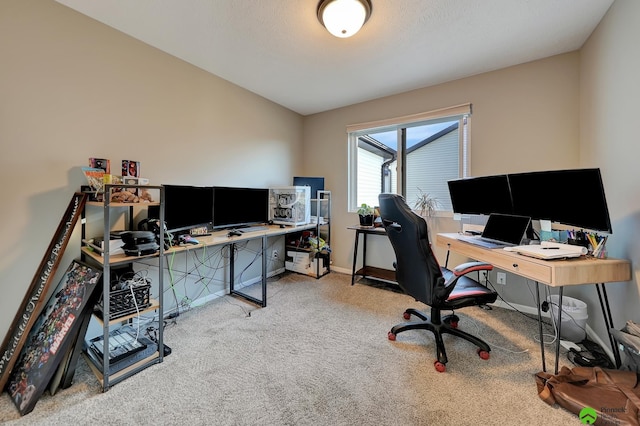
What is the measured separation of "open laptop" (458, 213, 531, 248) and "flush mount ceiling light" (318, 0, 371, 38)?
76.0 inches

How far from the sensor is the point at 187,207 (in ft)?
7.45

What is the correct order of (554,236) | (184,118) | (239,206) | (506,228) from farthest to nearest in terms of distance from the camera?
(239,206), (184,118), (506,228), (554,236)

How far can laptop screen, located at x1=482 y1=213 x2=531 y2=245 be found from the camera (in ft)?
6.35

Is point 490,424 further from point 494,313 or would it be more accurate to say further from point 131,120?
point 131,120

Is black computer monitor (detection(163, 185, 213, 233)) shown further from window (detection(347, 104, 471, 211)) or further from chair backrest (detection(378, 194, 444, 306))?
window (detection(347, 104, 471, 211))

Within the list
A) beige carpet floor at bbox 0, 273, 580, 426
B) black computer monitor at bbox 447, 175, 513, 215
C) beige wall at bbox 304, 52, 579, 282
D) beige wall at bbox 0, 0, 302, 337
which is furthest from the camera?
beige wall at bbox 304, 52, 579, 282

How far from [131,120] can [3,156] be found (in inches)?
31.9

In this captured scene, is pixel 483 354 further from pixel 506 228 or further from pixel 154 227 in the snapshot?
pixel 154 227

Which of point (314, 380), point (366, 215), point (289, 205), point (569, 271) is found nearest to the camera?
point (569, 271)

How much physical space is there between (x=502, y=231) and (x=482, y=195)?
0.41 metres

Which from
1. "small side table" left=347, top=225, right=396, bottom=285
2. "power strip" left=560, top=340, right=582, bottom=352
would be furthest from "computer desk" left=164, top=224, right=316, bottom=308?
"power strip" left=560, top=340, right=582, bottom=352

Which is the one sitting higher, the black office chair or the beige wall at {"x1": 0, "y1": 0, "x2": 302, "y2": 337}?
the beige wall at {"x1": 0, "y1": 0, "x2": 302, "y2": 337}

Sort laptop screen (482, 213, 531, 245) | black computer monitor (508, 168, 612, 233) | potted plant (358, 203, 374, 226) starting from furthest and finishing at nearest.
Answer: potted plant (358, 203, 374, 226), laptop screen (482, 213, 531, 245), black computer monitor (508, 168, 612, 233)

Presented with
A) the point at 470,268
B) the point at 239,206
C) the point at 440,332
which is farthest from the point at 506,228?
the point at 239,206
